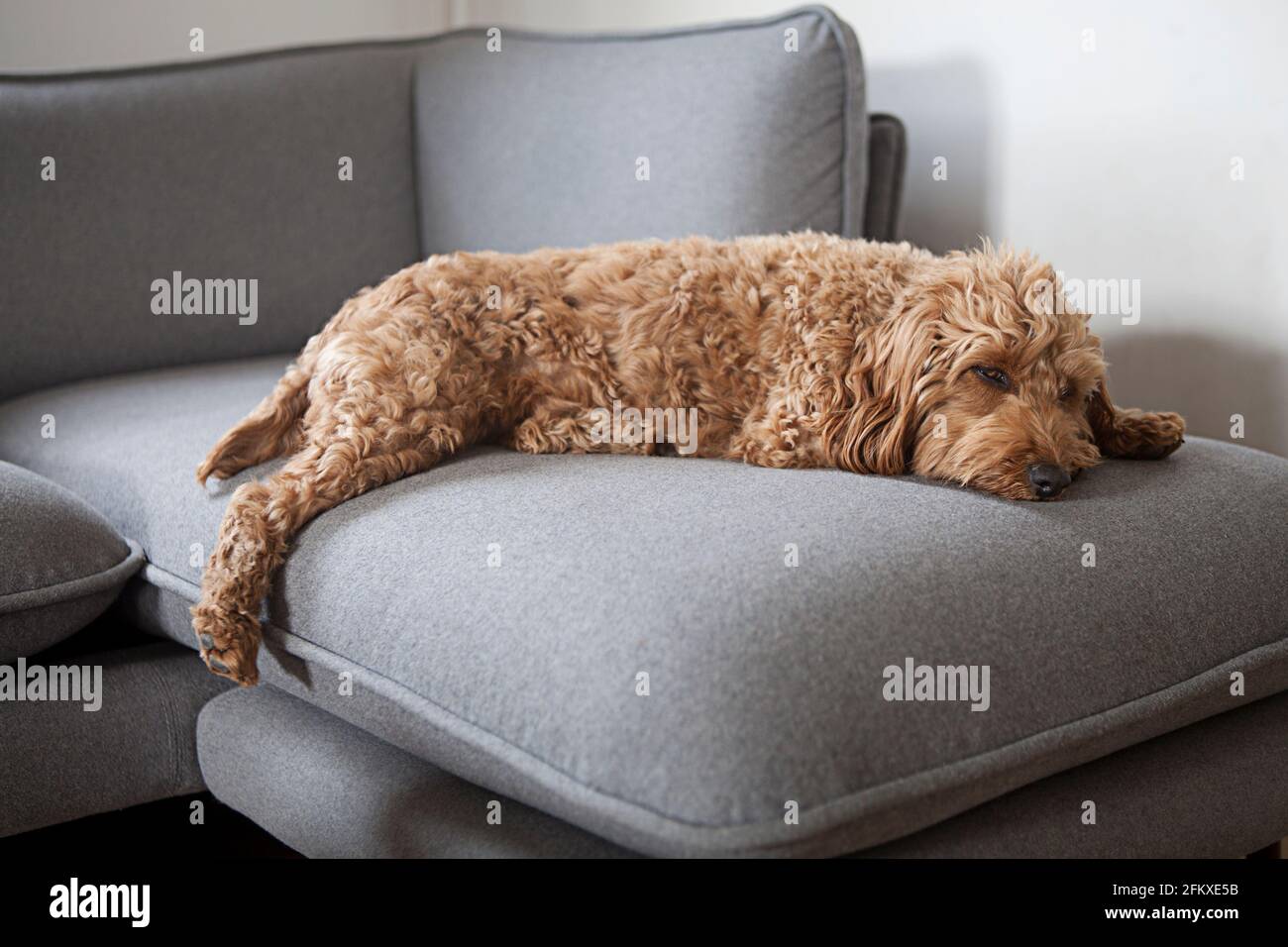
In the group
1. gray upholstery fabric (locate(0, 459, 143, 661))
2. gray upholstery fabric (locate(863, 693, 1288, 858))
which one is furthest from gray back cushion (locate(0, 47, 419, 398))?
gray upholstery fabric (locate(863, 693, 1288, 858))

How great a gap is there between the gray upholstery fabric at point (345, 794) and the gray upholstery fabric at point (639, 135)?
1.47 meters

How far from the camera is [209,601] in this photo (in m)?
1.88

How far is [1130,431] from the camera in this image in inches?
83.6

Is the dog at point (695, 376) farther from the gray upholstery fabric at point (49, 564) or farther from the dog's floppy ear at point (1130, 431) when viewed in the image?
the gray upholstery fabric at point (49, 564)

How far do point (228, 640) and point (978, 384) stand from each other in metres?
1.20

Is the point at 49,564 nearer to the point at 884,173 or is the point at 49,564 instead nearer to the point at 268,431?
the point at 268,431

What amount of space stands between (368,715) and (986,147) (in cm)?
210

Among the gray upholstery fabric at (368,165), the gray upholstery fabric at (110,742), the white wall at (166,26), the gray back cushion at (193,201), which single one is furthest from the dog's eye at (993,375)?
the white wall at (166,26)

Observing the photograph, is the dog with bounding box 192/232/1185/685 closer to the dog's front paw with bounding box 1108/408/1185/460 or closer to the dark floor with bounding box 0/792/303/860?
the dog's front paw with bounding box 1108/408/1185/460

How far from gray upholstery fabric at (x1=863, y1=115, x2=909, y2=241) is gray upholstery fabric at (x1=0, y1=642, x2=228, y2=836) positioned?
1.79 m

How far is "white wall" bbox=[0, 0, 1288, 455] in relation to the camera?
250cm

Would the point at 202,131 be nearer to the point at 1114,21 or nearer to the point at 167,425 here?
the point at 167,425

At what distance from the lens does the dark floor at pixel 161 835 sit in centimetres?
227
